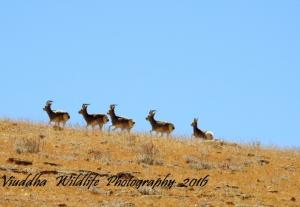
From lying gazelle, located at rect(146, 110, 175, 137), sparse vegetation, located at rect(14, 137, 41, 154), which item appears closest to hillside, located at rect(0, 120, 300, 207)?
sparse vegetation, located at rect(14, 137, 41, 154)

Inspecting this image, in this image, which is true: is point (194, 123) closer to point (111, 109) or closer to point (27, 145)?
point (111, 109)

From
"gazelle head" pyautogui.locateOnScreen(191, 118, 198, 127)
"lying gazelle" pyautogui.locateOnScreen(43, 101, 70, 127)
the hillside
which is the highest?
"gazelle head" pyautogui.locateOnScreen(191, 118, 198, 127)

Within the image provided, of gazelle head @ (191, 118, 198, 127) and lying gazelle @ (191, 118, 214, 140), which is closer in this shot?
lying gazelle @ (191, 118, 214, 140)

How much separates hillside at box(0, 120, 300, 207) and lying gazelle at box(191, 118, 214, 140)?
3585mm

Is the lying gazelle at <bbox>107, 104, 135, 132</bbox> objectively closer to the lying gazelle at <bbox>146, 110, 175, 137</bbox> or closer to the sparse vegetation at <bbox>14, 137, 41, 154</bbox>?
the lying gazelle at <bbox>146, 110, 175, 137</bbox>

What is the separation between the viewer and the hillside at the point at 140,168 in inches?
744

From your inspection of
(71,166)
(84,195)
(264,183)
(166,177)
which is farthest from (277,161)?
(84,195)

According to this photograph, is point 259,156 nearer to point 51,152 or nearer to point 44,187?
point 51,152

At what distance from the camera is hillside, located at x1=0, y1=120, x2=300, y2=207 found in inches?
744

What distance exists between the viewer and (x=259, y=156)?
28797 millimetres

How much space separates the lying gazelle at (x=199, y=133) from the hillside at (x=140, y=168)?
358 cm

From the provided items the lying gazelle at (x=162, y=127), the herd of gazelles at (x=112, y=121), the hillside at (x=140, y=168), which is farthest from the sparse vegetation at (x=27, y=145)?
the lying gazelle at (x=162, y=127)

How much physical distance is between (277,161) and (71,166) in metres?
8.99

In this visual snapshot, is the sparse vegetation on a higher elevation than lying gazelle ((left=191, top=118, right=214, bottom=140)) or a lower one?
lower
